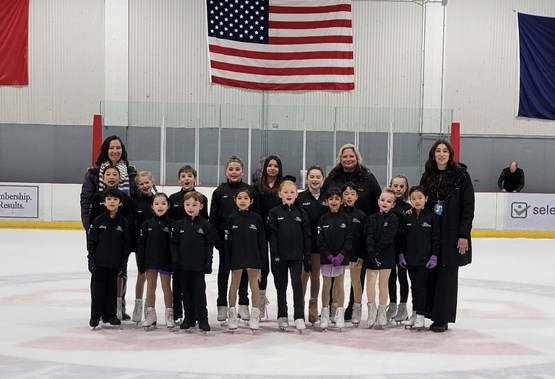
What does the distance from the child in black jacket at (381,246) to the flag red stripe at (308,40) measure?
14.5 meters

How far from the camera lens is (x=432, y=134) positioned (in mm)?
19672

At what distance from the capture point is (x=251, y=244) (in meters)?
7.70

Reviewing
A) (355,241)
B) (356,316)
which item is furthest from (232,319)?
(355,241)

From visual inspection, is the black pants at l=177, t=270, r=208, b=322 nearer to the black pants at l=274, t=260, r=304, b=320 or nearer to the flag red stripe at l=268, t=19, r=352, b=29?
the black pants at l=274, t=260, r=304, b=320

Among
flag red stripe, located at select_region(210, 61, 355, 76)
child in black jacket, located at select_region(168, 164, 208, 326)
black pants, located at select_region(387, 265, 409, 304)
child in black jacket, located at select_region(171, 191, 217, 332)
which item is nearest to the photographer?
child in black jacket, located at select_region(171, 191, 217, 332)

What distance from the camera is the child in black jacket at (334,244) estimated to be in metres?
7.80

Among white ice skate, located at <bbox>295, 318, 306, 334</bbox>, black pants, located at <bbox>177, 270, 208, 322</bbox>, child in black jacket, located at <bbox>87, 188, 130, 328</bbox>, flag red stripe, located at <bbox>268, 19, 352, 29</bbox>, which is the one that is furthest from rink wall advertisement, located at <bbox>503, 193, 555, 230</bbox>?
child in black jacket, located at <bbox>87, 188, 130, 328</bbox>

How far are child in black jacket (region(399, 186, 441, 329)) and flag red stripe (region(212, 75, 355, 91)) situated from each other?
1476cm

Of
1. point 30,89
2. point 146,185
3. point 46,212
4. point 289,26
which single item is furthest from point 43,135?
point 146,185

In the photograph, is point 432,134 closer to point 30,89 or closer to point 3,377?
point 30,89

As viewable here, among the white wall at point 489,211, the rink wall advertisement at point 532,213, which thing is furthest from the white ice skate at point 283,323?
the rink wall advertisement at point 532,213

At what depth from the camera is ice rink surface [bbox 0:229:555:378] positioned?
6.11 m

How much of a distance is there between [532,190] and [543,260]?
9.62 meters

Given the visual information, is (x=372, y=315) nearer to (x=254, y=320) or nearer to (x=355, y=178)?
(x=254, y=320)
